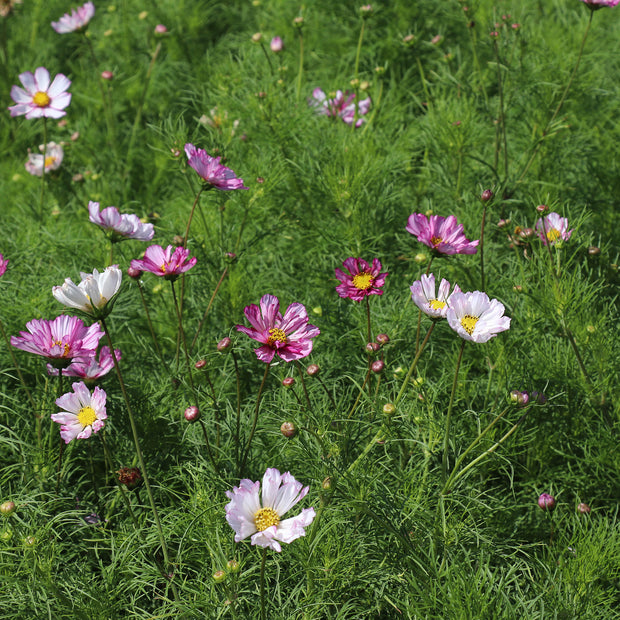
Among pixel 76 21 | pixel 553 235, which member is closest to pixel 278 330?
pixel 553 235

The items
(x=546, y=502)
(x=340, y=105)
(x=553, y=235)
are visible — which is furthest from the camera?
(x=340, y=105)

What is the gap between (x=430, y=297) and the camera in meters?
1.32

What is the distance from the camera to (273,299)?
1.30m

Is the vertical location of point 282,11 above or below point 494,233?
above

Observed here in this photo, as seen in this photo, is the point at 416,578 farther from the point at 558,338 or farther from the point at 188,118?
the point at 188,118

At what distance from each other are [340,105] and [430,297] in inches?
52.8

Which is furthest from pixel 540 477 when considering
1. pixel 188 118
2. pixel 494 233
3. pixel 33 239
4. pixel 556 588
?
pixel 188 118

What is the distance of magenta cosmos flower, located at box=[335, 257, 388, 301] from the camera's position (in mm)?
1467

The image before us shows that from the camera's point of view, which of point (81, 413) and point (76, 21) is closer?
point (81, 413)

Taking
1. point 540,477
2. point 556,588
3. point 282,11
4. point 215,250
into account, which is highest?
point 282,11

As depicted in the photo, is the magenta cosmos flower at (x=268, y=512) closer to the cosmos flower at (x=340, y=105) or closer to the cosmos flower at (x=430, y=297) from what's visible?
the cosmos flower at (x=430, y=297)

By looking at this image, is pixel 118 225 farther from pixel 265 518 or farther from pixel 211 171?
pixel 265 518

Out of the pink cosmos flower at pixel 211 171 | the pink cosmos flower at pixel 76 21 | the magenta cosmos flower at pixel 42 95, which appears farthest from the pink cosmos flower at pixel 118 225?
the pink cosmos flower at pixel 76 21

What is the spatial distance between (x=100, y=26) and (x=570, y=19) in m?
2.30
